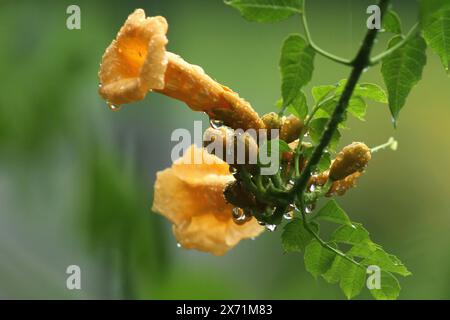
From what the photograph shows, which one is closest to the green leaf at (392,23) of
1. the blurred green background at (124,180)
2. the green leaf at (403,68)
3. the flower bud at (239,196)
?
the green leaf at (403,68)

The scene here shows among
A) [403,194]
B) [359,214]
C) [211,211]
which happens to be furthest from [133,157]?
[211,211]

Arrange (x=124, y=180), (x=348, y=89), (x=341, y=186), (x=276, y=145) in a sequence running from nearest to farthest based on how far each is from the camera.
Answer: (x=348, y=89) < (x=276, y=145) < (x=341, y=186) < (x=124, y=180)

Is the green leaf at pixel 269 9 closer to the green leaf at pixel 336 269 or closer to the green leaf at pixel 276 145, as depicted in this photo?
the green leaf at pixel 276 145

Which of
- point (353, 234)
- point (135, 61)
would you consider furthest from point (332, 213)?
point (135, 61)

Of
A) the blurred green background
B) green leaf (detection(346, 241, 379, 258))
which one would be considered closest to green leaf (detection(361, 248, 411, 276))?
green leaf (detection(346, 241, 379, 258))

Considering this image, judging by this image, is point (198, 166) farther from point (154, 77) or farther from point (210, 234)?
point (154, 77)
